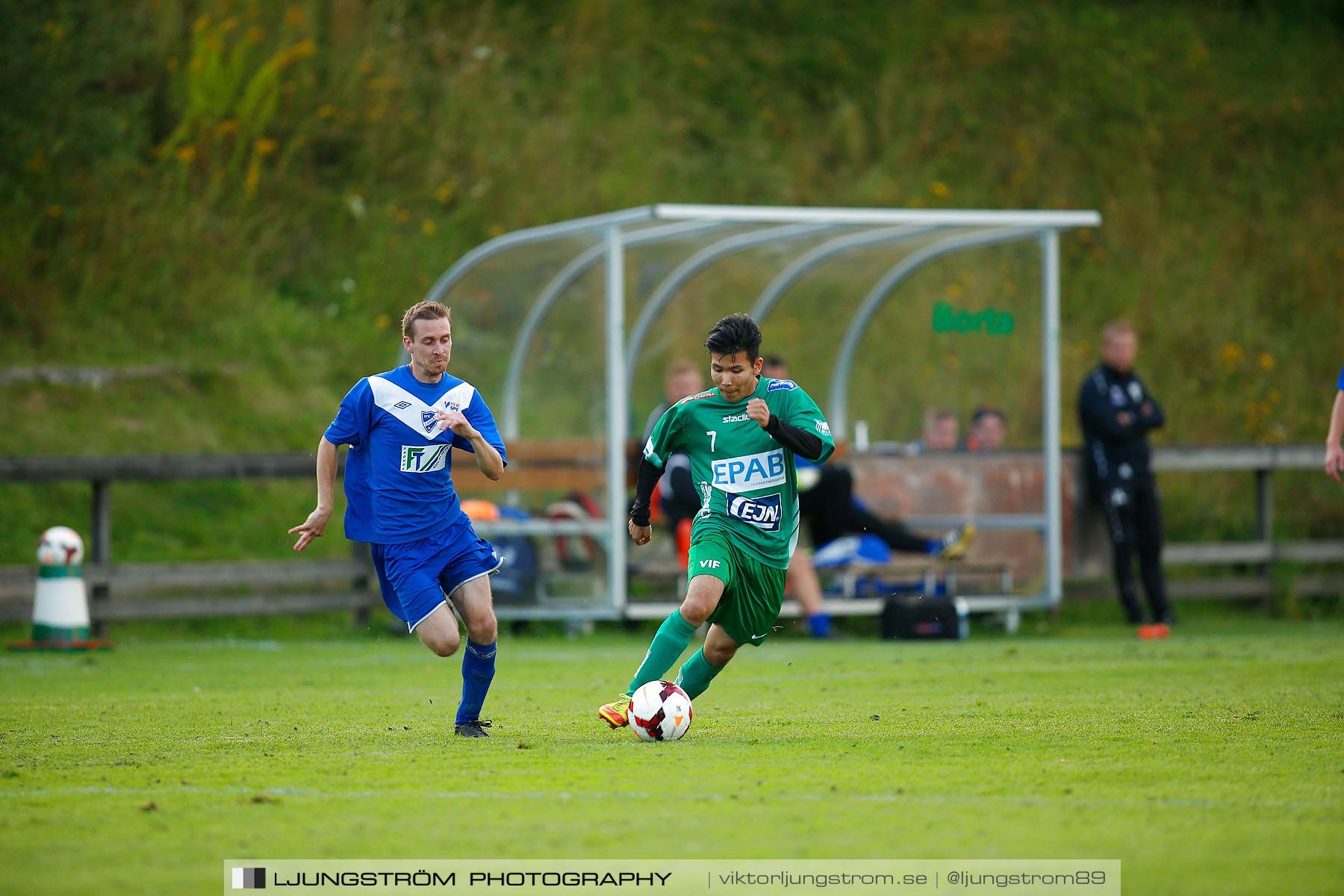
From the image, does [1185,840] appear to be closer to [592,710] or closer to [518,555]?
[592,710]

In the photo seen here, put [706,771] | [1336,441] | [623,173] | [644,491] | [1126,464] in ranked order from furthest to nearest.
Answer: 1. [623,173]
2. [1126,464]
3. [1336,441]
4. [644,491]
5. [706,771]

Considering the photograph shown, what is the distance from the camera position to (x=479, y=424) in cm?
701

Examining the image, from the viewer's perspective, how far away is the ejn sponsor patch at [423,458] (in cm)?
695

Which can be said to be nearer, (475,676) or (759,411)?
(759,411)

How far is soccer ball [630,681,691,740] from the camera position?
658cm

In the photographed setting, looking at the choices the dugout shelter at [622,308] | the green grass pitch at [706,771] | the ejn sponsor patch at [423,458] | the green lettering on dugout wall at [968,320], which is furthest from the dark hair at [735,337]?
the green lettering on dugout wall at [968,320]

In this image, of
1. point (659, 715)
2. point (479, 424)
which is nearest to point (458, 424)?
point (479, 424)

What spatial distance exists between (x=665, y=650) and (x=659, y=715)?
38 cm

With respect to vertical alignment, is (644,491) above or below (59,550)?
above

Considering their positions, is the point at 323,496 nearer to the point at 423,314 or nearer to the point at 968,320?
the point at 423,314

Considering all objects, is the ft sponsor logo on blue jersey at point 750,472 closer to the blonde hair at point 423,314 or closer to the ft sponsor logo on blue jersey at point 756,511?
the ft sponsor logo on blue jersey at point 756,511

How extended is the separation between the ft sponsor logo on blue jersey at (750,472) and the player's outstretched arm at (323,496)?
164cm

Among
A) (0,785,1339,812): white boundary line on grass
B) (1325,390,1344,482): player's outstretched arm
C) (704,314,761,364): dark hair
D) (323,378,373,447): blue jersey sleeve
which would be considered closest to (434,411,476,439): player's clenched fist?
(323,378,373,447): blue jersey sleeve

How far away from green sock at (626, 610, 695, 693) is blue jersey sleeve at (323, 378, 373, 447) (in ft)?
4.96
